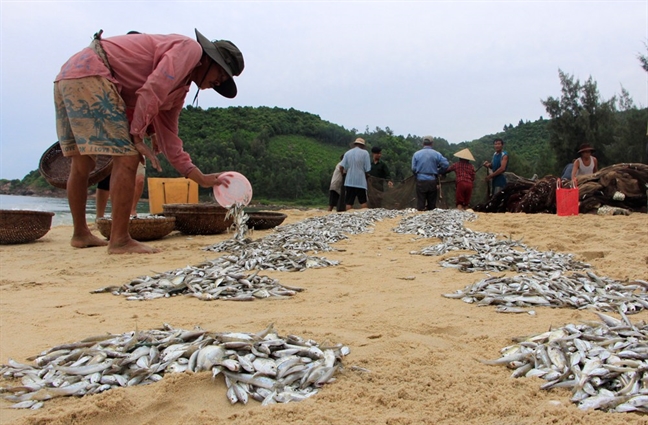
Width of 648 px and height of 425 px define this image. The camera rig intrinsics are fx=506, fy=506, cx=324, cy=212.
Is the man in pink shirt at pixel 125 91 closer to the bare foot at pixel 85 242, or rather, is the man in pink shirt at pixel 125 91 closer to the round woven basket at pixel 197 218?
the bare foot at pixel 85 242

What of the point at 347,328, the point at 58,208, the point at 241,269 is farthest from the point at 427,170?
the point at 58,208

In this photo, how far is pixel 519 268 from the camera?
3.81 metres

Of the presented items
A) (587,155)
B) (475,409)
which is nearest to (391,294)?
(475,409)

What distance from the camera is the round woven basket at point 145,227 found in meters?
5.54

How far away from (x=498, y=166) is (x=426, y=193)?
5.57 ft

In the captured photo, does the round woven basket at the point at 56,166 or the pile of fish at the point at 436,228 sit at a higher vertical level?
the round woven basket at the point at 56,166

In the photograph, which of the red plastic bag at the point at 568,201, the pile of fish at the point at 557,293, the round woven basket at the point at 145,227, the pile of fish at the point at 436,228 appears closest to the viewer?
the pile of fish at the point at 557,293

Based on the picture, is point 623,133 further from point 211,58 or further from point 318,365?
point 318,365

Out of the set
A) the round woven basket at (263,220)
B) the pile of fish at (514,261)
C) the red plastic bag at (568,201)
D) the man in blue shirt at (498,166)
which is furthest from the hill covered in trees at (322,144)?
the pile of fish at (514,261)

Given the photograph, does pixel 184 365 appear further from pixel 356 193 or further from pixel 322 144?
pixel 322 144

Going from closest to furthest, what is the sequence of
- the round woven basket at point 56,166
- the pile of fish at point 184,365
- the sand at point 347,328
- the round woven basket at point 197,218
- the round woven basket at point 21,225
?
the sand at point 347,328
the pile of fish at point 184,365
the round woven basket at point 21,225
the round woven basket at point 56,166
the round woven basket at point 197,218

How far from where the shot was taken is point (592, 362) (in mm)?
1804

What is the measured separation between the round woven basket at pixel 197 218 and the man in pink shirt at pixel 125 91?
1387 mm

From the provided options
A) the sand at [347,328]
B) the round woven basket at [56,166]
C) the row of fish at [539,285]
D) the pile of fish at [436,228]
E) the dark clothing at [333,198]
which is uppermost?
the round woven basket at [56,166]
